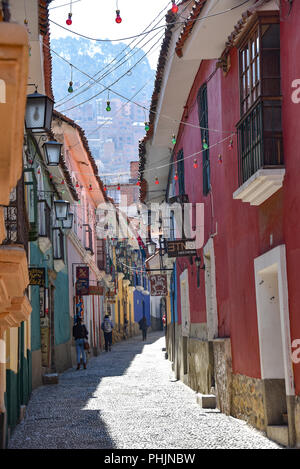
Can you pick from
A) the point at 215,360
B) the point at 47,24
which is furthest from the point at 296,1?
the point at 215,360

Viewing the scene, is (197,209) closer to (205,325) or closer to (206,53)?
(205,325)

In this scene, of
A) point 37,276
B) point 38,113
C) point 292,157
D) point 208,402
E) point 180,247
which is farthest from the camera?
point 180,247

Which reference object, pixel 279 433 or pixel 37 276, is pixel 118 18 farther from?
pixel 37 276

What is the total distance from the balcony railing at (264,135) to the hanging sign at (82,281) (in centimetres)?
1819

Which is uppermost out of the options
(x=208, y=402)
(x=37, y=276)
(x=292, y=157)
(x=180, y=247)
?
(x=292, y=157)

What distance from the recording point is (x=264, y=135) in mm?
8758

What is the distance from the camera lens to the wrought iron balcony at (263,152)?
8.42 metres

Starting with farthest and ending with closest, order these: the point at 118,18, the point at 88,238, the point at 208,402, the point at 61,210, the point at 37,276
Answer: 1. the point at 88,238
2. the point at 61,210
3. the point at 37,276
4. the point at 208,402
5. the point at 118,18

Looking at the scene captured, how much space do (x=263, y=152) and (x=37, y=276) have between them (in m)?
8.21

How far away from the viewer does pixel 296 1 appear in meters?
8.05

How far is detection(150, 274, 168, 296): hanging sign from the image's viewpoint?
27.6 m

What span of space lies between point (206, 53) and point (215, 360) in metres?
4.86

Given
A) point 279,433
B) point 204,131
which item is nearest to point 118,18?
Result: point 279,433

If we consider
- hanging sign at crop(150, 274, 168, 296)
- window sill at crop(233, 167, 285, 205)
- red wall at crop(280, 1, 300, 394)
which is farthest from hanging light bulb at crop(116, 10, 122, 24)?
hanging sign at crop(150, 274, 168, 296)
